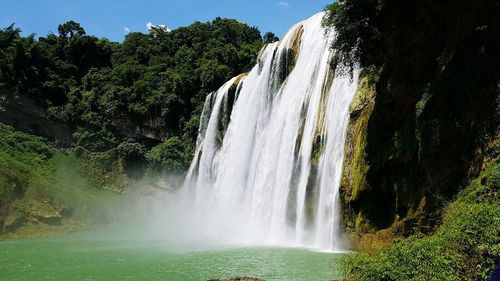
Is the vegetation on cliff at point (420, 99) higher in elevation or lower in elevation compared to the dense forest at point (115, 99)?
lower

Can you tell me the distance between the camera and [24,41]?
180ft

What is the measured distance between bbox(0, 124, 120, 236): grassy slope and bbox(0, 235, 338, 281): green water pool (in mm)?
15882

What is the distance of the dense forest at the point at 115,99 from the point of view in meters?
47.7

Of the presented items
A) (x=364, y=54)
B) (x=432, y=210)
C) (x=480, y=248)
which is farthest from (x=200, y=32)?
(x=480, y=248)

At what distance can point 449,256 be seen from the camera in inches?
282

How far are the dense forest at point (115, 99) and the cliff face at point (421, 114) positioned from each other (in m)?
30.1

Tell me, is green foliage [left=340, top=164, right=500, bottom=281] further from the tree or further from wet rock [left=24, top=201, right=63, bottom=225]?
the tree

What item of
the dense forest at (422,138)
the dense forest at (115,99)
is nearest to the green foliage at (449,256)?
the dense forest at (422,138)

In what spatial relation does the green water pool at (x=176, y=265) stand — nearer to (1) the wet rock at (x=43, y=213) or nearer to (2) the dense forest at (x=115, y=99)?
(1) the wet rock at (x=43, y=213)

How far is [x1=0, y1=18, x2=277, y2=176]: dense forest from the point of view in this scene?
47719 millimetres

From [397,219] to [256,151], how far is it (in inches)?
596

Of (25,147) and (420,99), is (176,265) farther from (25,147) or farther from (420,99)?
(25,147)

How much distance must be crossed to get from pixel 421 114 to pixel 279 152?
12262 mm

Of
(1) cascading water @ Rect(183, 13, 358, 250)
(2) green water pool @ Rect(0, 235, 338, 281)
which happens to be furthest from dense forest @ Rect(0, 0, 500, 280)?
(2) green water pool @ Rect(0, 235, 338, 281)
